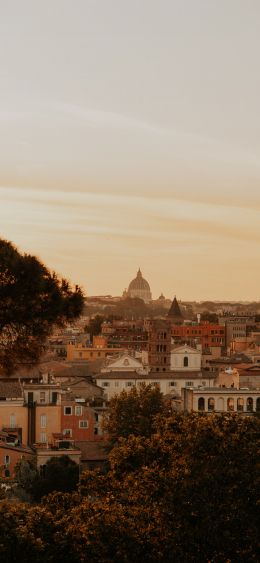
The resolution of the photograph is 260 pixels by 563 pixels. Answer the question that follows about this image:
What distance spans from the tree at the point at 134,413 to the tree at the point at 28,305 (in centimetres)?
2378

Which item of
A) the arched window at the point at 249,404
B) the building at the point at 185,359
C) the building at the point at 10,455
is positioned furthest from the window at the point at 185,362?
the building at the point at 10,455

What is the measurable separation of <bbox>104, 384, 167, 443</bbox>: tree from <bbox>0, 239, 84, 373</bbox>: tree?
2378 centimetres

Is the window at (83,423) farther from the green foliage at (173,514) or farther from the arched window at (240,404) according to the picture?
the green foliage at (173,514)

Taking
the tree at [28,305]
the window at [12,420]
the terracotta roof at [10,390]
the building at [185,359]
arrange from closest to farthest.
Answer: the tree at [28,305], the window at [12,420], the terracotta roof at [10,390], the building at [185,359]

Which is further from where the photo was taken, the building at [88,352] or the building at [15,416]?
the building at [88,352]

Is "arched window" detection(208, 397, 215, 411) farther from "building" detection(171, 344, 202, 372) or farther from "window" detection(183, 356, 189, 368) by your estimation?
"window" detection(183, 356, 189, 368)

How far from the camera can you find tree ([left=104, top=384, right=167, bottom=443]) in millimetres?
39500

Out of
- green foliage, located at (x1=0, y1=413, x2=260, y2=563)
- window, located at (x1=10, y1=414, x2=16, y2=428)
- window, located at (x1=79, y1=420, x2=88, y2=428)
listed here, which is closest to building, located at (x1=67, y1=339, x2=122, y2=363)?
window, located at (x1=79, y1=420, x2=88, y2=428)

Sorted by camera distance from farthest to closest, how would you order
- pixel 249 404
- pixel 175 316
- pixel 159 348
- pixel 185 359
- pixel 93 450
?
pixel 175 316 < pixel 159 348 < pixel 185 359 < pixel 249 404 < pixel 93 450

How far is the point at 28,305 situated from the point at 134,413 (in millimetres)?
27594

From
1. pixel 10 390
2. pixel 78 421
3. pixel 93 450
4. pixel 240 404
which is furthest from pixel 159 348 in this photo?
pixel 93 450

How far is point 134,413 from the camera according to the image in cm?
4125

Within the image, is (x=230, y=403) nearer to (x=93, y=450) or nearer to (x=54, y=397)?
Result: (x=54, y=397)

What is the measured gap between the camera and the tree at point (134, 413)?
3950 cm
